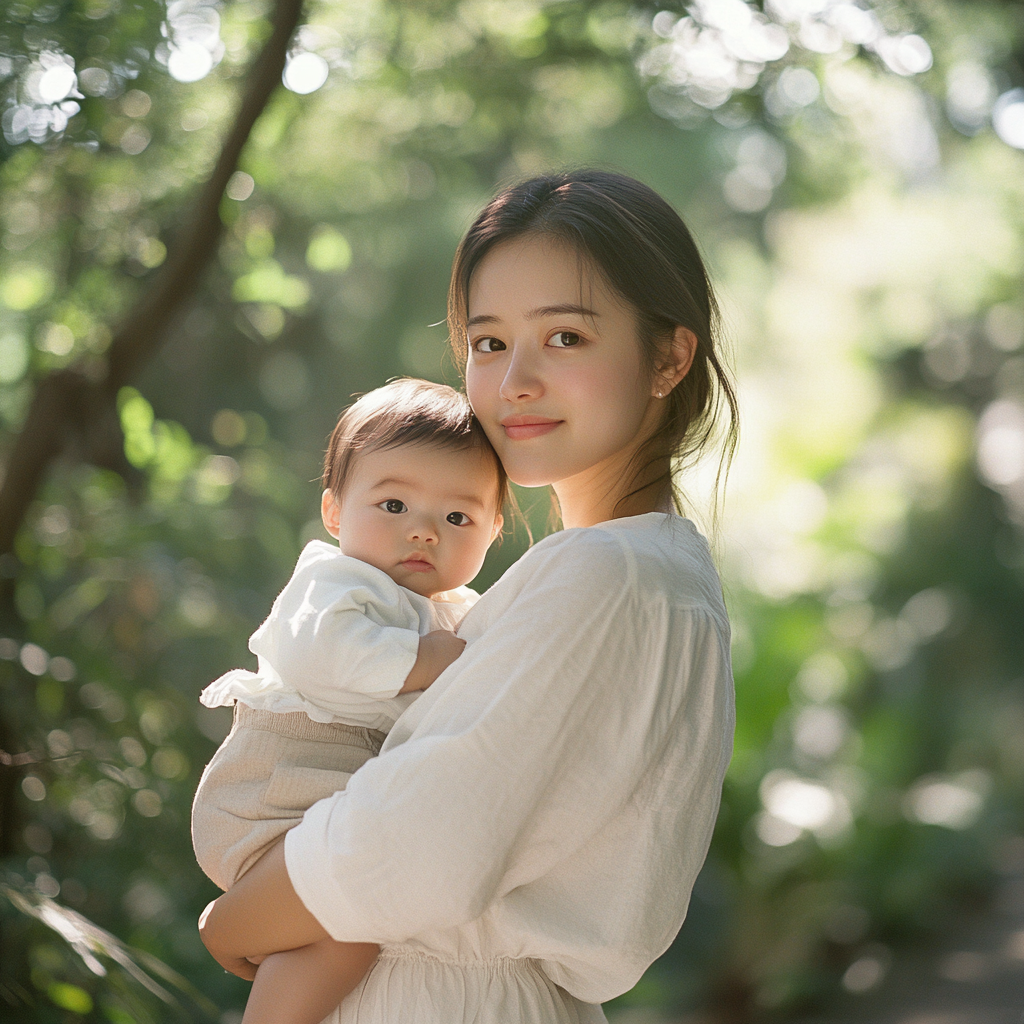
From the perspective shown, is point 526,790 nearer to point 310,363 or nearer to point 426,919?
point 426,919

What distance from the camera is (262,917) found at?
1117 mm

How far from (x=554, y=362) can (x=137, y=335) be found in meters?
1.50

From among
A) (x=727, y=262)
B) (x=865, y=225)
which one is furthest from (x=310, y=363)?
(x=865, y=225)

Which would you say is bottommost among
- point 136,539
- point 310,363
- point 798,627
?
point 798,627

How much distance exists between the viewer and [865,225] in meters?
7.37

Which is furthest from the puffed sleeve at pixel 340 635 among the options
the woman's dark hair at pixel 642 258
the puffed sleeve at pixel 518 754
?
the woman's dark hair at pixel 642 258

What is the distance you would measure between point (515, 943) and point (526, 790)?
0.71 ft

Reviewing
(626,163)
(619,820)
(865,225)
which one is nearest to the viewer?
(619,820)

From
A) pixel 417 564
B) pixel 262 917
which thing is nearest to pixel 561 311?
pixel 417 564

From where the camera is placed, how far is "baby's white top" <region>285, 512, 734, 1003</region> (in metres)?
1.00

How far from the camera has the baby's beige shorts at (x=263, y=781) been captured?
1201mm

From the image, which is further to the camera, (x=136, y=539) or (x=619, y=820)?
(x=136, y=539)

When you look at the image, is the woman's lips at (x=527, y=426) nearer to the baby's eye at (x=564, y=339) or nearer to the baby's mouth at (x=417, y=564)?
the baby's eye at (x=564, y=339)

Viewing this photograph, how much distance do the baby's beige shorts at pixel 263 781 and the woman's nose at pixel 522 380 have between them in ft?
1.43
